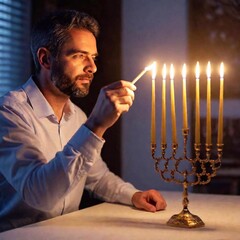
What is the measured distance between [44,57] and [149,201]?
66 centimetres

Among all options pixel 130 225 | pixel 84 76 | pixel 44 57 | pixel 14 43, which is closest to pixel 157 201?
pixel 130 225

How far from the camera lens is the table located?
1.39 m

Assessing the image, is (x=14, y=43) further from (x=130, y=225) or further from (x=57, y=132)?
(x=130, y=225)

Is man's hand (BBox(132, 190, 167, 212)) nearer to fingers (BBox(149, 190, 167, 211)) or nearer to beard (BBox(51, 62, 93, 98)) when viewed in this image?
fingers (BBox(149, 190, 167, 211))

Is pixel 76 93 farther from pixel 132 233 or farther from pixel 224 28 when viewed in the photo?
pixel 224 28

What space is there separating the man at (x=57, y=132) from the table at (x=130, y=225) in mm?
78

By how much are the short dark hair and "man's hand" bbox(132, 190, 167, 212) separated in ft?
1.95

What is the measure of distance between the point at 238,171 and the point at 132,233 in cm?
163

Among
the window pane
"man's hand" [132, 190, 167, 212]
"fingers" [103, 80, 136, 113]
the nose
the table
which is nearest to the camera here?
the table

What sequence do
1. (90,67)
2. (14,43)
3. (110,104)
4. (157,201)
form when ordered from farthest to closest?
(14,43)
(90,67)
(157,201)
(110,104)

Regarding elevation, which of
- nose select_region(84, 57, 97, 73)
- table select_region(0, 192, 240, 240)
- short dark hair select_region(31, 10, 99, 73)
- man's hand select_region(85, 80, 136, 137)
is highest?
short dark hair select_region(31, 10, 99, 73)

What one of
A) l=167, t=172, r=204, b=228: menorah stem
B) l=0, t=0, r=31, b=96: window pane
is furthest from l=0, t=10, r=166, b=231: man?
l=0, t=0, r=31, b=96: window pane

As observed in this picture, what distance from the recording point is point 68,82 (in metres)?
1.91

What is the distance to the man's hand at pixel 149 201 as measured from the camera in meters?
1.77
